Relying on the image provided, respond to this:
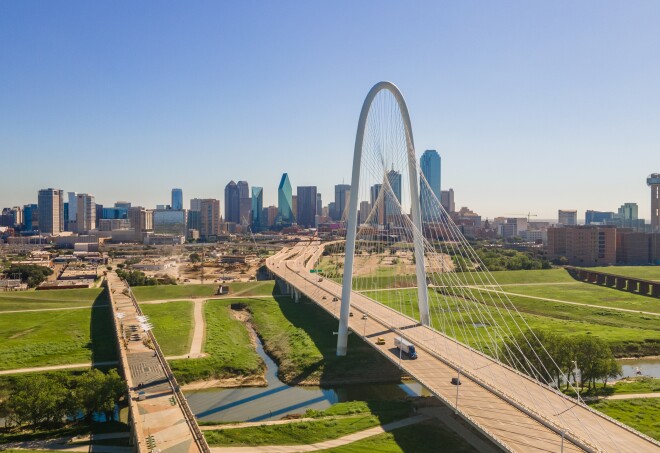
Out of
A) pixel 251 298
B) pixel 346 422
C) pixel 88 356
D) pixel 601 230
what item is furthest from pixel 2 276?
pixel 601 230

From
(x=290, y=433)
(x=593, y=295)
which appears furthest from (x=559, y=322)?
(x=290, y=433)

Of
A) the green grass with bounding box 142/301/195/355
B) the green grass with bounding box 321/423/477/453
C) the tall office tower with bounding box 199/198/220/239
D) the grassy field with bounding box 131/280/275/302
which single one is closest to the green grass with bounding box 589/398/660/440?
the green grass with bounding box 321/423/477/453

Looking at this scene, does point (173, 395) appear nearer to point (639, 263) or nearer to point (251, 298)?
point (251, 298)

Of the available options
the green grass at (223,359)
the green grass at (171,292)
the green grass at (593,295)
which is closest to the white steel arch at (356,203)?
the green grass at (223,359)

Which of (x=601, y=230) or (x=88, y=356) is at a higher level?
(x=601, y=230)

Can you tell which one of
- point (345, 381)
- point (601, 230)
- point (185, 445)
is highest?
point (601, 230)

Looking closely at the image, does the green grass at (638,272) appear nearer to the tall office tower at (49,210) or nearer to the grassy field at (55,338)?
the grassy field at (55,338)
